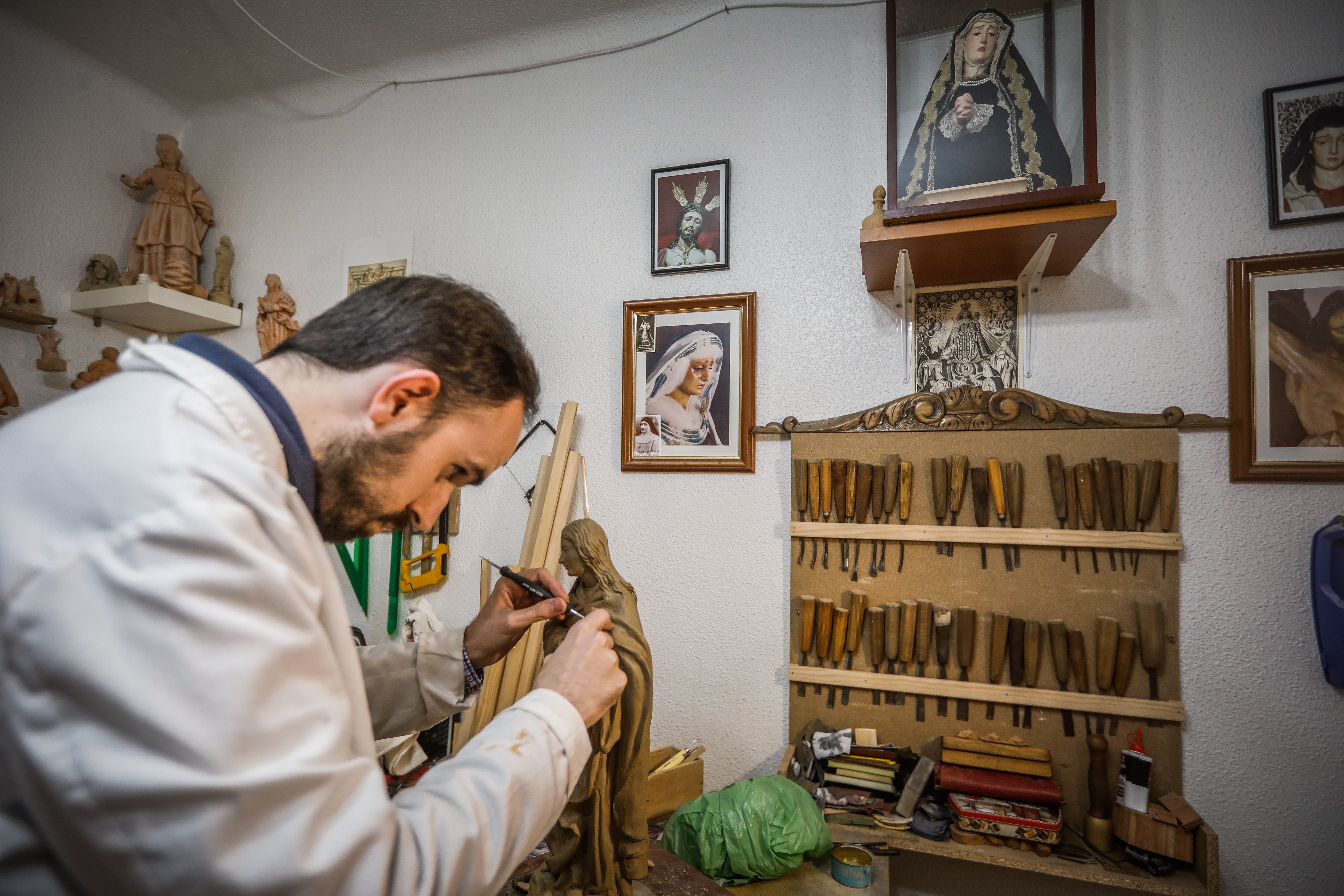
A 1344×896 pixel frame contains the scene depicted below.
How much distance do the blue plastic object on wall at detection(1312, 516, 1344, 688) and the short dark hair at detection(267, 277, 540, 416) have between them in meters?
2.38

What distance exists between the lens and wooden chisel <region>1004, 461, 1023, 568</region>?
7.13ft

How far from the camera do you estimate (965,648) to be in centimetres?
218

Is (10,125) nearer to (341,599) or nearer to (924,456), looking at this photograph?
(341,599)

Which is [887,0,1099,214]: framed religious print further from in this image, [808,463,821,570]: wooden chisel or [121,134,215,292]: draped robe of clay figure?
[121,134,215,292]: draped robe of clay figure

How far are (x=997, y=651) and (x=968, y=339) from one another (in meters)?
1.08

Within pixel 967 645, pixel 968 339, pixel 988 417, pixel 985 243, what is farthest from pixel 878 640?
pixel 985 243

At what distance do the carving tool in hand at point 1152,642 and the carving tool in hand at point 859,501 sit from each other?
874 millimetres

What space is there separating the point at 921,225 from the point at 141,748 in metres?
2.13

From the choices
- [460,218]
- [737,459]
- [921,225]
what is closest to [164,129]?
[460,218]

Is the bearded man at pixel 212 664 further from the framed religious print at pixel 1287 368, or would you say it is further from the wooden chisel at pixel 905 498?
the framed religious print at pixel 1287 368

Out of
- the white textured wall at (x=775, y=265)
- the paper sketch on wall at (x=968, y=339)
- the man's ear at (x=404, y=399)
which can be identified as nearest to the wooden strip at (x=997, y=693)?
the white textured wall at (x=775, y=265)

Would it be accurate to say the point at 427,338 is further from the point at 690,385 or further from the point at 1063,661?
the point at 1063,661

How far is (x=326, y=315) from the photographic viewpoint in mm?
1054

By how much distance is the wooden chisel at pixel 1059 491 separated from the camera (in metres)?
2.14
